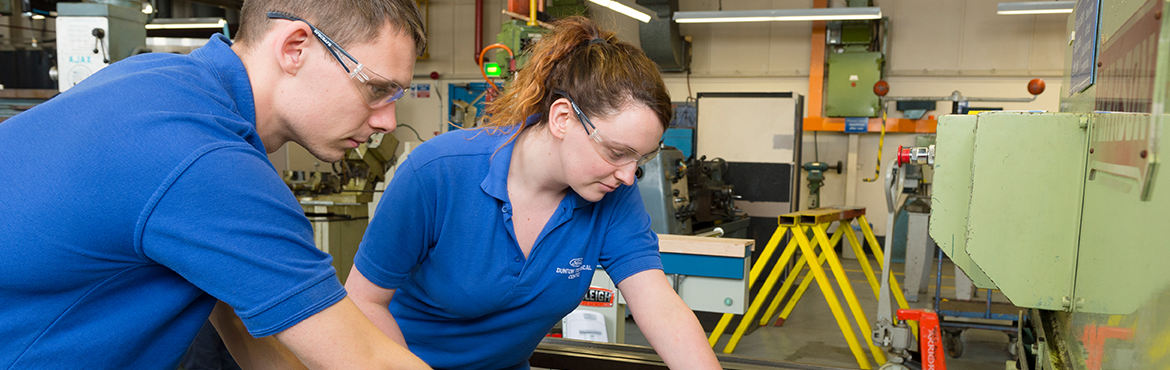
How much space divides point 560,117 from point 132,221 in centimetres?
61

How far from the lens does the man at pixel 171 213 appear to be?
1.81 feet

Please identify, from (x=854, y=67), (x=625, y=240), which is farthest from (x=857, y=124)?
(x=625, y=240)

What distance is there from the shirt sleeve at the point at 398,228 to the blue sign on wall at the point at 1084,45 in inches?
44.5

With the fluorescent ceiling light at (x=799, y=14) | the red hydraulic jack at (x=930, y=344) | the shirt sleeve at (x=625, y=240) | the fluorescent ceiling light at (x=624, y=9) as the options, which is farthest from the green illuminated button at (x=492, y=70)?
the fluorescent ceiling light at (x=799, y=14)

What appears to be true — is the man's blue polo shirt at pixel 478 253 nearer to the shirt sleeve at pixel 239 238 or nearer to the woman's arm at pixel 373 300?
the woman's arm at pixel 373 300

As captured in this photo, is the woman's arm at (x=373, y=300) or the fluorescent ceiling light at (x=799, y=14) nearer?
the woman's arm at (x=373, y=300)

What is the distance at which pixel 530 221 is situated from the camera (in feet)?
3.75

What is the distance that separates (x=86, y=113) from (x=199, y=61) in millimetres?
138

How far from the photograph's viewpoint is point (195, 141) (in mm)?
563

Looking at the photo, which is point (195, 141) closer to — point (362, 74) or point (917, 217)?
point (362, 74)

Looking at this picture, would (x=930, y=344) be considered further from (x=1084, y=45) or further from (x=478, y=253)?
(x=478, y=253)

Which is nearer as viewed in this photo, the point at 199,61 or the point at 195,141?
the point at 195,141

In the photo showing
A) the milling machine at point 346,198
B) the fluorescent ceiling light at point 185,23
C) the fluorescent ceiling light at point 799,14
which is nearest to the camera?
the fluorescent ceiling light at point 185,23

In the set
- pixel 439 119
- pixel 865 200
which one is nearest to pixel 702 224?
pixel 865 200
